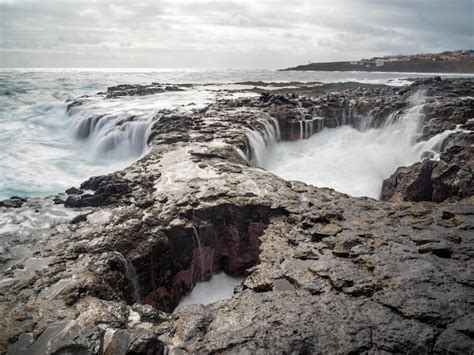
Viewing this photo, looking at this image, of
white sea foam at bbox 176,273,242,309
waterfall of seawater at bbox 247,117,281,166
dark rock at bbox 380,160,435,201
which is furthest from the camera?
waterfall of seawater at bbox 247,117,281,166

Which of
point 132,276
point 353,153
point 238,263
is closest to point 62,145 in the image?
point 353,153

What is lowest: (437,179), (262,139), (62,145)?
(437,179)

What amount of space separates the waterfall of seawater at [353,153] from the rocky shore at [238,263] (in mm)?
2653

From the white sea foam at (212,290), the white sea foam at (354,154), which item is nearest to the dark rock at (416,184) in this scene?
the white sea foam at (354,154)

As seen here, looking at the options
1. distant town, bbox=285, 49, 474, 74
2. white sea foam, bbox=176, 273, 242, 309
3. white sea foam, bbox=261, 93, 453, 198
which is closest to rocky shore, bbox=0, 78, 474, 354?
white sea foam, bbox=176, 273, 242, 309

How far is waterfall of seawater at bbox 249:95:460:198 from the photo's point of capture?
16.0m

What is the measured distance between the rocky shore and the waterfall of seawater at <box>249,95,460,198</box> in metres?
2.65

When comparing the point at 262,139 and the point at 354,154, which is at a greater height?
the point at 262,139

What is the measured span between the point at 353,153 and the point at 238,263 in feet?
41.1

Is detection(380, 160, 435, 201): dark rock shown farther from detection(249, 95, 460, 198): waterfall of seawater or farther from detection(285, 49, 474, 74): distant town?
detection(285, 49, 474, 74): distant town

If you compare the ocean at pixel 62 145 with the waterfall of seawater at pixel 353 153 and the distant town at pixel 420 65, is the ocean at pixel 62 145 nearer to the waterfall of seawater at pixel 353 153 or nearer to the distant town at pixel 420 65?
the waterfall of seawater at pixel 353 153

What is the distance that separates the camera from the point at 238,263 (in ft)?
29.9

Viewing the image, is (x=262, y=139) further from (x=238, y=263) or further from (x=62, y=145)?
(x=62, y=145)

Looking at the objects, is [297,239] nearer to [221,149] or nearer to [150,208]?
[150,208]
